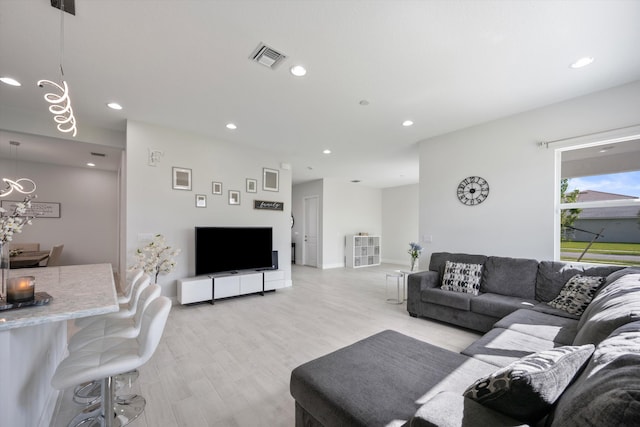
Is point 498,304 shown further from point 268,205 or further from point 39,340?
point 268,205

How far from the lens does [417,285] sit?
3670mm

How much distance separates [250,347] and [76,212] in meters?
7.15

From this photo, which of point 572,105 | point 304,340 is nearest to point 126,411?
point 304,340

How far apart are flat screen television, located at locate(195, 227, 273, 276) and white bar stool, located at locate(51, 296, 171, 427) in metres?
2.69

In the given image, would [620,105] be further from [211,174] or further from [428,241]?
[211,174]

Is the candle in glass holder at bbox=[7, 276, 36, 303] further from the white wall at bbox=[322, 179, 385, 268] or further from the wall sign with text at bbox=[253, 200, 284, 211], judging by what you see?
the white wall at bbox=[322, 179, 385, 268]

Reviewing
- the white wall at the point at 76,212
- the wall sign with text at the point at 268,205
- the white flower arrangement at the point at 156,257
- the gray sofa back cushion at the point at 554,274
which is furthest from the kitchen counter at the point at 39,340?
the white wall at the point at 76,212

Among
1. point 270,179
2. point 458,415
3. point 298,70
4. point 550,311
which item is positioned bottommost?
point 550,311

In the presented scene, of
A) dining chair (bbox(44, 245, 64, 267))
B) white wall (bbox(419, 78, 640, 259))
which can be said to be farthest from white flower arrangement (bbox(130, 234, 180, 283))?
white wall (bbox(419, 78, 640, 259))

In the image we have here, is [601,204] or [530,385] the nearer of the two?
[530,385]

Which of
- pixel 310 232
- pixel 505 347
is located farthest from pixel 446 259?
pixel 310 232

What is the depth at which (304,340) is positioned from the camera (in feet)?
9.72

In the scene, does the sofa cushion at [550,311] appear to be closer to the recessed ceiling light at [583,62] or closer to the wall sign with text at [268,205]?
the recessed ceiling light at [583,62]

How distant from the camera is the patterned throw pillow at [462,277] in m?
3.39
